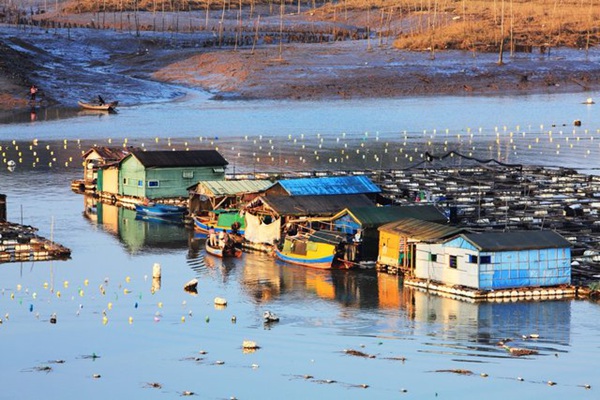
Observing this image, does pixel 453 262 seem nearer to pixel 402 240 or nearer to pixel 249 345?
pixel 402 240

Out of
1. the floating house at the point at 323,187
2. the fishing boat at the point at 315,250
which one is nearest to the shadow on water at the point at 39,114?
the floating house at the point at 323,187

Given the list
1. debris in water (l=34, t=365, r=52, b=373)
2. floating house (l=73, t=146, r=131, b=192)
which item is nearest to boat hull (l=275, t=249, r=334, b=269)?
debris in water (l=34, t=365, r=52, b=373)

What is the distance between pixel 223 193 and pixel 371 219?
1090 centimetres

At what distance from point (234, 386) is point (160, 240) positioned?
24.1 m

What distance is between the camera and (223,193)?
202 feet

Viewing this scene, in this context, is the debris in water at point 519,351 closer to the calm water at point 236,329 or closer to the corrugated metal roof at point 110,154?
the calm water at point 236,329

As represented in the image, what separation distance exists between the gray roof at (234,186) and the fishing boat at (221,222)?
1.04 metres

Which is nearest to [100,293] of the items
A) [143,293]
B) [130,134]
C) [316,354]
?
[143,293]

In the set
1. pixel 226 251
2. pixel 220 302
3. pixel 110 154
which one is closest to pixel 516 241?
pixel 220 302

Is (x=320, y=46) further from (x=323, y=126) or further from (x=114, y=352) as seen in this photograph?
(x=114, y=352)

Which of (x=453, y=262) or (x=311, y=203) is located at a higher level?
(x=311, y=203)

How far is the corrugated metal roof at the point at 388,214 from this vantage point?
171 ft

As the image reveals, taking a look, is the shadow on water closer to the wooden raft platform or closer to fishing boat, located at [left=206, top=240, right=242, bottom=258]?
the wooden raft platform

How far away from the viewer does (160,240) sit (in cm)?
5978
